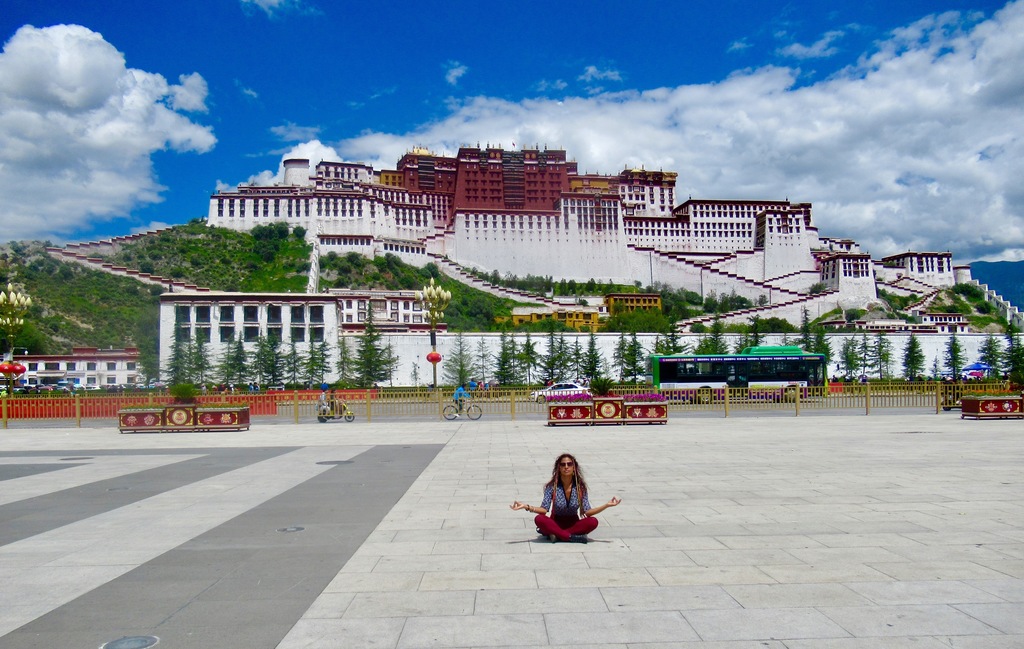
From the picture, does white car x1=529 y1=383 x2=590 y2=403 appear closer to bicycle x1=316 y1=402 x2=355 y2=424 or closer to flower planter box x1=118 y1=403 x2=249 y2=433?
bicycle x1=316 y1=402 x2=355 y2=424

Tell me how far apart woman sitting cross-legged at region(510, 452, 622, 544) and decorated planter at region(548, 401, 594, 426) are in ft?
54.1

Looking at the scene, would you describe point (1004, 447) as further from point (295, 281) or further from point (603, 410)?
point (295, 281)

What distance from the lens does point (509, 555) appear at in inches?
268

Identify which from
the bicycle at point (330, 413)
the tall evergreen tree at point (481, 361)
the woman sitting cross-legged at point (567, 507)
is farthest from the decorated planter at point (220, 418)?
the tall evergreen tree at point (481, 361)

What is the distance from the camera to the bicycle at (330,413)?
28163 millimetres

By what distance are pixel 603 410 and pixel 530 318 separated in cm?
6780

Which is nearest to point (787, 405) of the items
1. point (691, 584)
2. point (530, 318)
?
point (691, 584)

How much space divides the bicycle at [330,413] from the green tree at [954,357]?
58087mm

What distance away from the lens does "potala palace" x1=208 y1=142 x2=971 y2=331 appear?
4321 inches

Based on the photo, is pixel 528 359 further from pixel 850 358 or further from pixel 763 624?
pixel 763 624

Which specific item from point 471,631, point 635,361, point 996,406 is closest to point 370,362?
point 635,361

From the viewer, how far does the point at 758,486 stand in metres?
10.6

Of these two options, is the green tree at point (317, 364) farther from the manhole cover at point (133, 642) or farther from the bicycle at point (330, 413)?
the manhole cover at point (133, 642)

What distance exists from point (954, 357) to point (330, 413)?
60.7m
